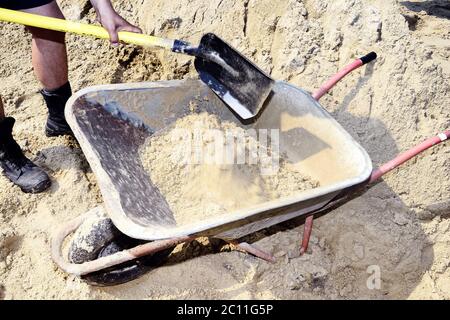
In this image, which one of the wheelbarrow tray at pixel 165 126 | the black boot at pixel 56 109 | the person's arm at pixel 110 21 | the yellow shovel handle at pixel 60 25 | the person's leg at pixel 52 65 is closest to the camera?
the wheelbarrow tray at pixel 165 126

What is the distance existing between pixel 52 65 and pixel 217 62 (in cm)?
102

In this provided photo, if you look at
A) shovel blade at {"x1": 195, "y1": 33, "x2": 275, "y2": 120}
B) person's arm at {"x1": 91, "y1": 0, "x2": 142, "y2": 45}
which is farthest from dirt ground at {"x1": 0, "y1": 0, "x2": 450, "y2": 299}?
person's arm at {"x1": 91, "y1": 0, "x2": 142, "y2": 45}

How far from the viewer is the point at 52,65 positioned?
265 centimetres

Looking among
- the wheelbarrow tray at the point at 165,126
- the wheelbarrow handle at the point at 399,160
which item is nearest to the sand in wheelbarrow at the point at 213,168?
the wheelbarrow tray at the point at 165,126

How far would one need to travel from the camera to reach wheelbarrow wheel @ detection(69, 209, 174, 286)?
82.7 inches

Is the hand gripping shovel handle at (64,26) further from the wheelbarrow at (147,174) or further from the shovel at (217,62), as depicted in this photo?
the wheelbarrow at (147,174)

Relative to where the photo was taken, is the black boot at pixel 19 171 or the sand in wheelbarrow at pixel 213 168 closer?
the sand in wheelbarrow at pixel 213 168

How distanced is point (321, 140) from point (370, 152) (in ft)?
1.77

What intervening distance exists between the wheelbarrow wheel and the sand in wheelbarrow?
0.28 meters

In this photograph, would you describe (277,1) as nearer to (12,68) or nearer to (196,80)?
(196,80)

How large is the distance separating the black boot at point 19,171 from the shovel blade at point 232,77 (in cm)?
109

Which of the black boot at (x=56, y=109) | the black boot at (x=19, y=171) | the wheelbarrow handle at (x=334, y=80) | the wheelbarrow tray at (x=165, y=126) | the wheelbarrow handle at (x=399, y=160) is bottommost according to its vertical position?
the black boot at (x=19, y=171)

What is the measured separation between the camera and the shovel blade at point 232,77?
86.7 inches

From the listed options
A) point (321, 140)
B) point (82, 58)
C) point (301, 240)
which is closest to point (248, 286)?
point (301, 240)
